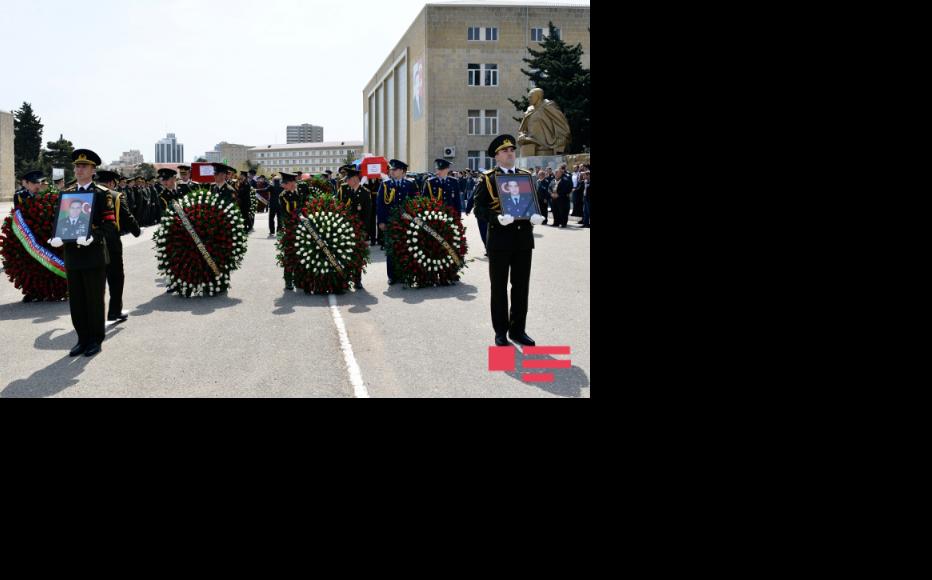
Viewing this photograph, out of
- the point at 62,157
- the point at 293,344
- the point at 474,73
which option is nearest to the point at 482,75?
the point at 474,73

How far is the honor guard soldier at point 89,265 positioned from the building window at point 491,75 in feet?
171

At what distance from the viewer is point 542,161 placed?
32.8 meters

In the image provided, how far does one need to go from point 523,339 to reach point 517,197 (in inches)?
58.9

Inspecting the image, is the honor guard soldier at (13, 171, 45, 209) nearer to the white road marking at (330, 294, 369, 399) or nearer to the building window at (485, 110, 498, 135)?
the white road marking at (330, 294, 369, 399)

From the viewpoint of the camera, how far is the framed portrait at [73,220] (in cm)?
741

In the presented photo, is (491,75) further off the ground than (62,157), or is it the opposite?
(491,75)

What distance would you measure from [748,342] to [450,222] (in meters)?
8.52

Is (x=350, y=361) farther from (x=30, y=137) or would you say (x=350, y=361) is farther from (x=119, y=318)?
(x=30, y=137)

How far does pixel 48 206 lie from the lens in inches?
432

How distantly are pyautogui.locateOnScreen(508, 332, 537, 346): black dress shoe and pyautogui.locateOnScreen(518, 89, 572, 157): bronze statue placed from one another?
2599 centimetres

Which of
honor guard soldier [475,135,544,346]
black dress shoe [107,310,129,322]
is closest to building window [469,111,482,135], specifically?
black dress shoe [107,310,129,322]

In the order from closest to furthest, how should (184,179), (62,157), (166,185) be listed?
1. (166,185)
2. (62,157)
3. (184,179)

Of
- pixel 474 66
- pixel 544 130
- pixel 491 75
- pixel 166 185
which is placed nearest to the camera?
pixel 166 185

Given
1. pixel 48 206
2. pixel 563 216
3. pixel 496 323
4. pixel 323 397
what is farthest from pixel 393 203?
pixel 563 216
